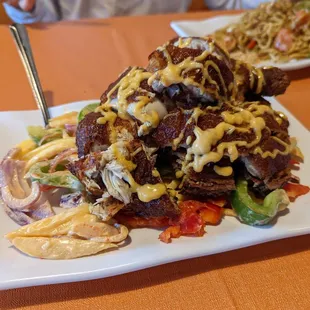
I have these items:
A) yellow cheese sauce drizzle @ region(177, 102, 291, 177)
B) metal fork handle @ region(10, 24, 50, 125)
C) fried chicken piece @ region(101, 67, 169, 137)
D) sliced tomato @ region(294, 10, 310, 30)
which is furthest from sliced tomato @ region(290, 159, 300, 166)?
sliced tomato @ region(294, 10, 310, 30)

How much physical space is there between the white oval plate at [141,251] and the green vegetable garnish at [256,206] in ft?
0.12

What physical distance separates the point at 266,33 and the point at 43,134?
81.9 inches

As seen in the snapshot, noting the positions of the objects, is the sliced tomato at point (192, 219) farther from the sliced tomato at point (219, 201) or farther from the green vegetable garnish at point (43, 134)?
the green vegetable garnish at point (43, 134)

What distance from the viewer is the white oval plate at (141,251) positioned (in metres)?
1.24

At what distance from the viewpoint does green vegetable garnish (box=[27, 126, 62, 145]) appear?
1.80m

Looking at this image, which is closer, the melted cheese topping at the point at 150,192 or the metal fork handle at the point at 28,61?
the melted cheese topping at the point at 150,192

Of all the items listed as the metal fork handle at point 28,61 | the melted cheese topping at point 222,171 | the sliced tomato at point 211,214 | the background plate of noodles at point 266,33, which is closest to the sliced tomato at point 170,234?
the sliced tomato at point 211,214

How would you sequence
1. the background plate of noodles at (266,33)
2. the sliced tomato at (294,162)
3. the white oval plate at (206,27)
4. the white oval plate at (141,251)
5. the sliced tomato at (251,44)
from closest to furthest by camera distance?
the white oval plate at (141,251) < the sliced tomato at (294,162) < the white oval plate at (206,27) < the background plate of noodles at (266,33) < the sliced tomato at (251,44)

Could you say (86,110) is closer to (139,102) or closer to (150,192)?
(139,102)

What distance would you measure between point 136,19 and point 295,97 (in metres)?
1.63

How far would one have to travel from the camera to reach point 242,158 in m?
1.49

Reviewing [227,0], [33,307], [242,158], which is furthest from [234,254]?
[227,0]

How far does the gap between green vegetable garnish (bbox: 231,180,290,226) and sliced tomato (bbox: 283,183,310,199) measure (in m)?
0.12

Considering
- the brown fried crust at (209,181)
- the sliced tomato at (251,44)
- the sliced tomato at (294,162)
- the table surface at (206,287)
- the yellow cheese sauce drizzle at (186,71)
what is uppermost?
the yellow cheese sauce drizzle at (186,71)
